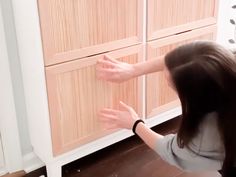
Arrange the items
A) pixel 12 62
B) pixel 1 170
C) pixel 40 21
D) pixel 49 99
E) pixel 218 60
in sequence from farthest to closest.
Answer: pixel 1 170 → pixel 12 62 → pixel 49 99 → pixel 40 21 → pixel 218 60

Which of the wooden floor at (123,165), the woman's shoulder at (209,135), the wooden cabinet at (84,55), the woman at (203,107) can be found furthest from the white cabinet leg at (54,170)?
the woman's shoulder at (209,135)

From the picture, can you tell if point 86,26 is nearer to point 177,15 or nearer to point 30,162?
point 177,15

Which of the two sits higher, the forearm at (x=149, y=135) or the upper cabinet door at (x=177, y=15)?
the upper cabinet door at (x=177, y=15)

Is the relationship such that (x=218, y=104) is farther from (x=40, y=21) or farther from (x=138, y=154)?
(x=138, y=154)

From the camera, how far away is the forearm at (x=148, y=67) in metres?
1.12

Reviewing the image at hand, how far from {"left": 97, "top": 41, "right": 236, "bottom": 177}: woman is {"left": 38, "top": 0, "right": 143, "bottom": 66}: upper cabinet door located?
0.83 ft

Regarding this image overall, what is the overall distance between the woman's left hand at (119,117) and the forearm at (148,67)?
0.12 metres

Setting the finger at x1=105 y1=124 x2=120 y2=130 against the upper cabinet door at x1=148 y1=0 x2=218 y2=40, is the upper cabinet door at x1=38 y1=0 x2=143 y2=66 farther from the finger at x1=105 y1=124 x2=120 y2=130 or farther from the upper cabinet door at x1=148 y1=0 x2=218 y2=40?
the finger at x1=105 y1=124 x2=120 y2=130

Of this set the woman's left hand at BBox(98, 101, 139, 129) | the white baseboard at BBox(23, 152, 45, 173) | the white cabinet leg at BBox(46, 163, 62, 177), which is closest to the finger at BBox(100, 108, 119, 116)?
the woman's left hand at BBox(98, 101, 139, 129)

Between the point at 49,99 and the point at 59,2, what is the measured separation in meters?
0.28

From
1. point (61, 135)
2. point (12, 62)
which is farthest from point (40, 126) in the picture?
point (12, 62)

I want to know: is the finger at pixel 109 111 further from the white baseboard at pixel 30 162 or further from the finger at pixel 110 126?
the white baseboard at pixel 30 162

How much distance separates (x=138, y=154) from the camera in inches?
56.4

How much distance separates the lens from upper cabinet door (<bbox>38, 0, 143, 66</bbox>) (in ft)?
3.23
